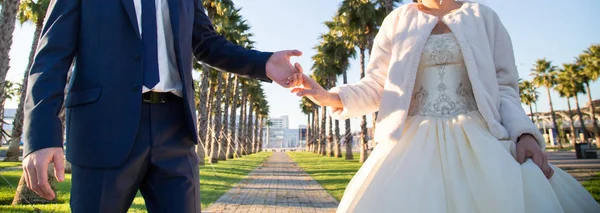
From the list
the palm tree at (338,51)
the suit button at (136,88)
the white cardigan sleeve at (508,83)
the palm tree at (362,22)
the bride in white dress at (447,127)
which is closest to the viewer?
the suit button at (136,88)

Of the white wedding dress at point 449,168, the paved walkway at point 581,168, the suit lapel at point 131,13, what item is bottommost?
the paved walkway at point 581,168

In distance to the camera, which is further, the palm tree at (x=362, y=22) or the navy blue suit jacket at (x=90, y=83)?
the palm tree at (x=362, y=22)

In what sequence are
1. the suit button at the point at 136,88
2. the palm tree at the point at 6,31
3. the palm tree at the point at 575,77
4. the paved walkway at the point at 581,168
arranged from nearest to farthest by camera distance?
the suit button at the point at 136,88 < the palm tree at the point at 6,31 < the paved walkway at the point at 581,168 < the palm tree at the point at 575,77

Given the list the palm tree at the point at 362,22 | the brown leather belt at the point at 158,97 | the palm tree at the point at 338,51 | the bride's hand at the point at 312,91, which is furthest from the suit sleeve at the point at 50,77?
the palm tree at the point at 338,51

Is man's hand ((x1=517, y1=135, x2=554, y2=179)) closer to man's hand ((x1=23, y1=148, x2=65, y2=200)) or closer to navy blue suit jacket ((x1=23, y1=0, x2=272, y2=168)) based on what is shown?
navy blue suit jacket ((x1=23, y1=0, x2=272, y2=168))

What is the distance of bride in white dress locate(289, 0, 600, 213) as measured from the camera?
1.63 m

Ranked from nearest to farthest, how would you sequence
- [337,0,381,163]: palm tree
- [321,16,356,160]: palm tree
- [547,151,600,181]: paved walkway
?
[547,151,600,181]: paved walkway
[337,0,381,163]: palm tree
[321,16,356,160]: palm tree

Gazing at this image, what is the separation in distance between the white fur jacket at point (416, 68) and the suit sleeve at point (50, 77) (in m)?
1.30

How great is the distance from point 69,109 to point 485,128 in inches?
73.8

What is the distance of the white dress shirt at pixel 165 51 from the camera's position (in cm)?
164

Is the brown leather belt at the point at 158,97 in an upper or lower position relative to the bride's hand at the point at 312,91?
lower

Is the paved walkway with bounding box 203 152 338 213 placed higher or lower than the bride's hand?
lower

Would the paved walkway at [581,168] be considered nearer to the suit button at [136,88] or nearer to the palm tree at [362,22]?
the palm tree at [362,22]

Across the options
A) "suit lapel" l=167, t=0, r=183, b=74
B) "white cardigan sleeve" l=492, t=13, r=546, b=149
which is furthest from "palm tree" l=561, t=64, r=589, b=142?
A: "suit lapel" l=167, t=0, r=183, b=74
